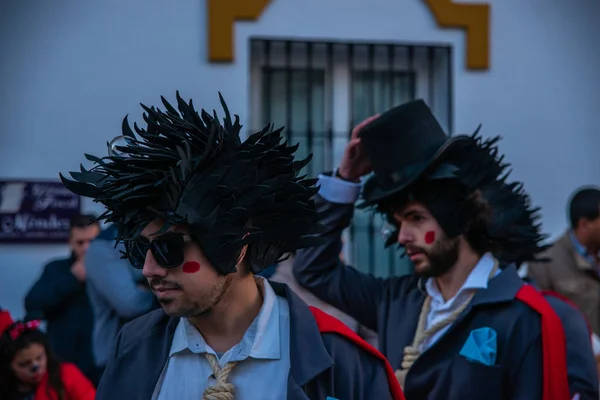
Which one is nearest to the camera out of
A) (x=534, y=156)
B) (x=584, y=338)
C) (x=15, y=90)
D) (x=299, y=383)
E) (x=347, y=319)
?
(x=299, y=383)

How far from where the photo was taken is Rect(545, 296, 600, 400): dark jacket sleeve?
349cm

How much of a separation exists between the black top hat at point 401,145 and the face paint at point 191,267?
53.3 inches

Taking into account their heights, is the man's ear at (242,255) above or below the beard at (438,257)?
above

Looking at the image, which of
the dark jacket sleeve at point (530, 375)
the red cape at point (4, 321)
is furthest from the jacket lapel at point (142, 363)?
the red cape at point (4, 321)

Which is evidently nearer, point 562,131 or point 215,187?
point 215,187

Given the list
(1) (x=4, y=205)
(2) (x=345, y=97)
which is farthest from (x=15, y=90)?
(2) (x=345, y=97)

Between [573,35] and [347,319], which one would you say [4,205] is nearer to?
[347,319]

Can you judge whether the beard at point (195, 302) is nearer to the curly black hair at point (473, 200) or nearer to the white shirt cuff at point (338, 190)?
the white shirt cuff at point (338, 190)

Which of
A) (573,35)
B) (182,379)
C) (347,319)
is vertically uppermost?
(573,35)

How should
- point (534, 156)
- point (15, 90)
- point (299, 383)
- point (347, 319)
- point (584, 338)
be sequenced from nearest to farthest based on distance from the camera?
point (299, 383) < point (584, 338) < point (347, 319) < point (15, 90) < point (534, 156)

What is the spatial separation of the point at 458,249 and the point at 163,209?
5.26 feet

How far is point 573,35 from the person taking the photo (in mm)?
6734

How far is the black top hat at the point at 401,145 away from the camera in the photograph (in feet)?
11.9

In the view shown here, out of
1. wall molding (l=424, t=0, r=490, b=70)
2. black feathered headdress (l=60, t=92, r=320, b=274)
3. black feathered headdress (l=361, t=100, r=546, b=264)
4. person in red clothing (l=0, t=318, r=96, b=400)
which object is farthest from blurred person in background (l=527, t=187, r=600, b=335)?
black feathered headdress (l=60, t=92, r=320, b=274)
